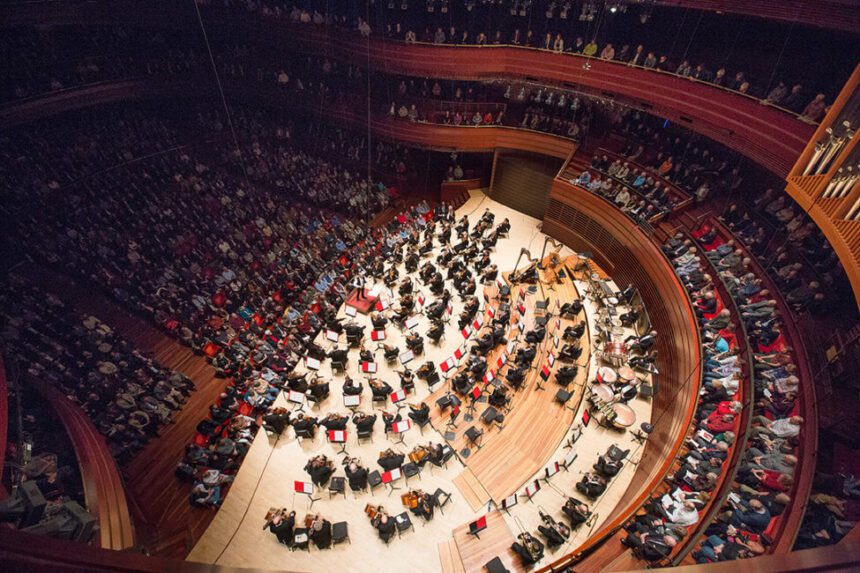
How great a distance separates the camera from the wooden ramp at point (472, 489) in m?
8.07

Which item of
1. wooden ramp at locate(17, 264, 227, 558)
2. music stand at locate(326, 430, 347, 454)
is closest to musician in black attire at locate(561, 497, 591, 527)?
music stand at locate(326, 430, 347, 454)

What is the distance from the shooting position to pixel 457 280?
12039 millimetres

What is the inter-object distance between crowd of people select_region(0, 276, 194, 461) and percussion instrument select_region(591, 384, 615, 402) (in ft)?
31.6

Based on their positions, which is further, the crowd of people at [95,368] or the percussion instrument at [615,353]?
the percussion instrument at [615,353]

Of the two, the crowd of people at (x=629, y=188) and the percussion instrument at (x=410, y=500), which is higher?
the crowd of people at (x=629, y=188)

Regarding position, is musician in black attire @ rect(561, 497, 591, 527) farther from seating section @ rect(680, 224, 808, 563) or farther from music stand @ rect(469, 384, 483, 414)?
music stand @ rect(469, 384, 483, 414)

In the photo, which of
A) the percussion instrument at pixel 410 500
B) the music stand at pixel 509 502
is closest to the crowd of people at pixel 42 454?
the percussion instrument at pixel 410 500

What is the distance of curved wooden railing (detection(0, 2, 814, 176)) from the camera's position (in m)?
9.49

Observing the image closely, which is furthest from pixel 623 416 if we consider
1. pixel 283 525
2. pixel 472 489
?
Result: pixel 283 525

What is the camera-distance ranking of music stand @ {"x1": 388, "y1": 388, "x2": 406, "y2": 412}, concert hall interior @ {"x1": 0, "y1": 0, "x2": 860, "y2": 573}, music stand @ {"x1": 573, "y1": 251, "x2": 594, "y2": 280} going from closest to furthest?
concert hall interior @ {"x1": 0, "y1": 0, "x2": 860, "y2": 573}
music stand @ {"x1": 388, "y1": 388, "x2": 406, "y2": 412}
music stand @ {"x1": 573, "y1": 251, "x2": 594, "y2": 280}

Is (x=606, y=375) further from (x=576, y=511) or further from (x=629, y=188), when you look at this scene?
(x=629, y=188)

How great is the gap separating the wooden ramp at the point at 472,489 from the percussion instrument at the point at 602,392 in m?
3.22

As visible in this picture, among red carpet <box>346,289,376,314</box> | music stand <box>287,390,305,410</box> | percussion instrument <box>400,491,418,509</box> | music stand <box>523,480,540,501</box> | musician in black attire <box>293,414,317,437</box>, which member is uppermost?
red carpet <box>346,289,376,314</box>

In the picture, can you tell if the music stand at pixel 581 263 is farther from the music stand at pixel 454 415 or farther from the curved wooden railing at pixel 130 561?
the curved wooden railing at pixel 130 561
